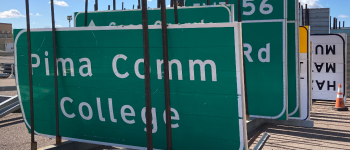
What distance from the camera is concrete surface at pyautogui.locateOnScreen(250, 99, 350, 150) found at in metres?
6.52

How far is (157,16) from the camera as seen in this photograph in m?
5.43

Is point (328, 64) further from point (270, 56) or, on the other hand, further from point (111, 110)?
point (111, 110)

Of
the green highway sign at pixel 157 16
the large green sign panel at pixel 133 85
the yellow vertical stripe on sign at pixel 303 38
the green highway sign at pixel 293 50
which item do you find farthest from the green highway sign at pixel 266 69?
the large green sign panel at pixel 133 85

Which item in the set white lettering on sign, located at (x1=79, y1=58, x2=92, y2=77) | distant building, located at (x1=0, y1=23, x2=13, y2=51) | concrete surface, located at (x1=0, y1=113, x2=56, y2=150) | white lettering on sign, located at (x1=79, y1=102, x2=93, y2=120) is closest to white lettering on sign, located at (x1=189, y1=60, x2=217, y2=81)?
white lettering on sign, located at (x1=79, y1=58, x2=92, y2=77)

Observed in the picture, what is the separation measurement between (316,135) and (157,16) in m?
4.33

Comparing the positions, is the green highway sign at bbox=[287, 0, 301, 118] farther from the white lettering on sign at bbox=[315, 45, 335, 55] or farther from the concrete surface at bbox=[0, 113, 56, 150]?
the white lettering on sign at bbox=[315, 45, 335, 55]

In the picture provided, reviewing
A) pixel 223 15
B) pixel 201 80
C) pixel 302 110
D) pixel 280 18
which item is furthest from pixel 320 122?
pixel 201 80

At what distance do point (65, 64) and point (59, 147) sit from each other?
2.93ft

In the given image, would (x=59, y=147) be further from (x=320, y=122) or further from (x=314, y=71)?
(x=314, y=71)

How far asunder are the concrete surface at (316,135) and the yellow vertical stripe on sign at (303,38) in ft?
5.64

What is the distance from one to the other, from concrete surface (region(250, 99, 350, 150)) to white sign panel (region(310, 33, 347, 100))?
178cm

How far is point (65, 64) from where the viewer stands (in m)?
3.56

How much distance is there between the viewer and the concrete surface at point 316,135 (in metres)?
6.52

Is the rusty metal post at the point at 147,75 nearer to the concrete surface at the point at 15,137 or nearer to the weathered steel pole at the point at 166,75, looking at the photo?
the weathered steel pole at the point at 166,75
